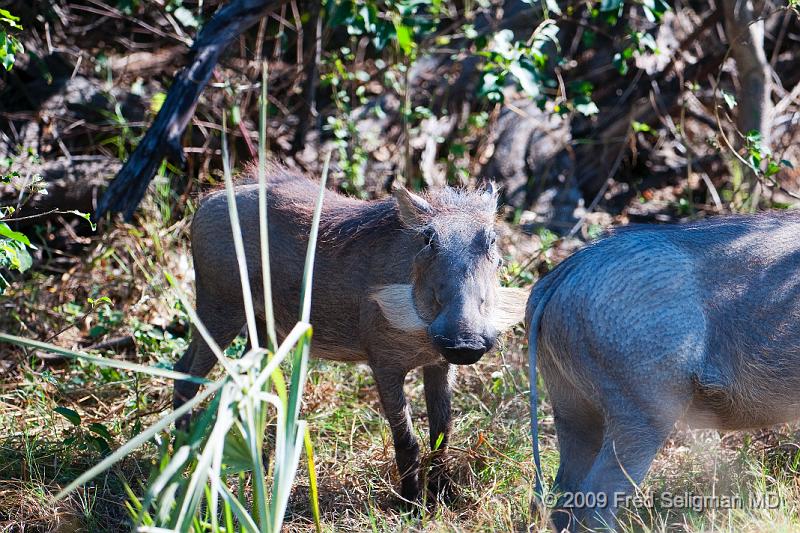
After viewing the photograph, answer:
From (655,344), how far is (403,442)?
46.8 inches

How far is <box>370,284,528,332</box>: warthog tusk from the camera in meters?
3.66

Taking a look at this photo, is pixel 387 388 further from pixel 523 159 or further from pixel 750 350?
pixel 523 159

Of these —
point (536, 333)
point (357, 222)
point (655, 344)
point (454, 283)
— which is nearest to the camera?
point (655, 344)

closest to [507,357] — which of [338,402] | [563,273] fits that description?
[338,402]

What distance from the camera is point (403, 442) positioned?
371 centimetres

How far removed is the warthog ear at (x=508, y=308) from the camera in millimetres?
3709

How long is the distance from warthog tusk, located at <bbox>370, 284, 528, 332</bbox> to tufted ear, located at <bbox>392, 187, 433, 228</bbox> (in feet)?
0.86

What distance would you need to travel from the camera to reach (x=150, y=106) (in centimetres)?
609

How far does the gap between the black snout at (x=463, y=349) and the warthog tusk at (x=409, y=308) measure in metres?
0.24

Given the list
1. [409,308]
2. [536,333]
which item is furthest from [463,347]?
[409,308]

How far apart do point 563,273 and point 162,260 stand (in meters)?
2.96

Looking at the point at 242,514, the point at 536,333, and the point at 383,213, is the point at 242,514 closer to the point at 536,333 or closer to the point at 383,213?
the point at 536,333

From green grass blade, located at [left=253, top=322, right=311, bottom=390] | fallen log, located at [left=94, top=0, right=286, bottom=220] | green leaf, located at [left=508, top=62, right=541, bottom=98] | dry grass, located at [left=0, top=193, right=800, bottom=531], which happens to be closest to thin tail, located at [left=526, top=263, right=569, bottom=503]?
dry grass, located at [left=0, top=193, right=800, bottom=531]

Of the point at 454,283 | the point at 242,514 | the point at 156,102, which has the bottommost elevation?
the point at 242,514
